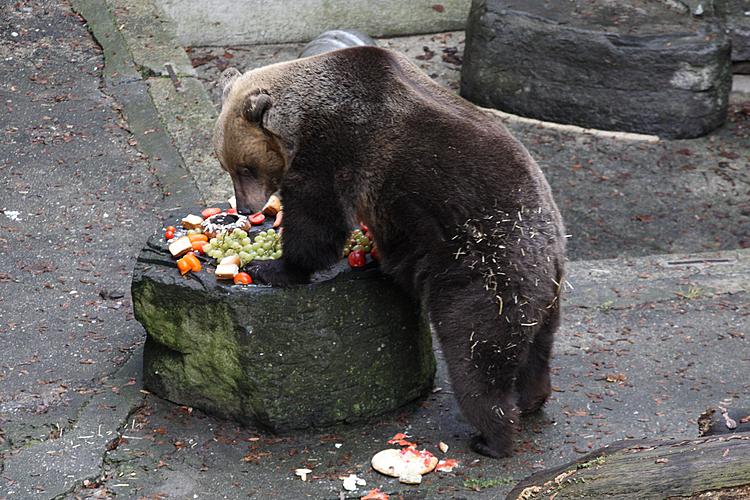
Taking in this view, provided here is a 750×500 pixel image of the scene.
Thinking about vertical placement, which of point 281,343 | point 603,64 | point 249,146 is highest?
point 249,146

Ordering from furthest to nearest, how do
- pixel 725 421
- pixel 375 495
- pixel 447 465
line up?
1. pixel 447 465
2. pixel 375 495
3. pixel 725 421

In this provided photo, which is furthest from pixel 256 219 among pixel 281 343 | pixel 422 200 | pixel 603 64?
pixel 603 64

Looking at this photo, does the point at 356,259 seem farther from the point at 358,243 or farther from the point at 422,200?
the point at 422,200

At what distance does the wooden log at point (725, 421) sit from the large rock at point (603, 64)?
17.3ft

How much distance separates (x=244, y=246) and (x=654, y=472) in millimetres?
2350

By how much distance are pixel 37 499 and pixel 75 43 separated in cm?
577

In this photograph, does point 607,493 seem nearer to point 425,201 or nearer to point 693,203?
point 425,201

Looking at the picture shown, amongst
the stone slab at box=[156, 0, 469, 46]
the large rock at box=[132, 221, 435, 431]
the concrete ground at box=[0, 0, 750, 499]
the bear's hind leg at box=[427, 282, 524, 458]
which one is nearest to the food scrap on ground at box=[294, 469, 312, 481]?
the concrete ground at box=[0, 0, 750, 499]

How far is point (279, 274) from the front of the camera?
4844 millimetres

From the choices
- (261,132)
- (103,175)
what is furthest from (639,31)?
(261,132)

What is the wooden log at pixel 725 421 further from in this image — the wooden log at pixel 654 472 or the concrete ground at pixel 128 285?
the concrete ground at pixel 128 285

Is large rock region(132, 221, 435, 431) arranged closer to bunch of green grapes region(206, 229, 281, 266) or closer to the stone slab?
bunch of green grapes region(206, 229, 281, 266)

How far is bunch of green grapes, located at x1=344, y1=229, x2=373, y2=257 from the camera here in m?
5.18

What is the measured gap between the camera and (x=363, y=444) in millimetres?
5125
